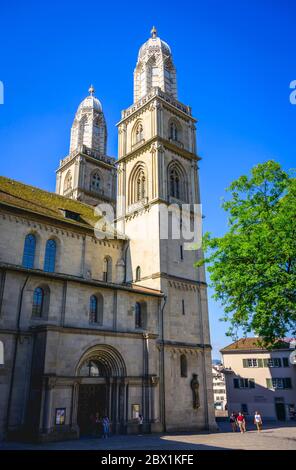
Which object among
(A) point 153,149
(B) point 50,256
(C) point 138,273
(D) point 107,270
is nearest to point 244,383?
(C) point 138,273

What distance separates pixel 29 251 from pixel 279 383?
3822 centimetres

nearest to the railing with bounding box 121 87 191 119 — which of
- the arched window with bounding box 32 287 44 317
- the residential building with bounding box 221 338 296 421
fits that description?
the arched window with bounding box 32 287 44 317

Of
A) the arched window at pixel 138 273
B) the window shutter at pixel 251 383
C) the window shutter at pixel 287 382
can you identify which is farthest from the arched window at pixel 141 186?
the window shutter at pixel 287 382

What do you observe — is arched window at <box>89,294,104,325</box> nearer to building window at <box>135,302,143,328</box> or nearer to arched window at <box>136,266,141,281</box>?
building window at <box>135,302,143,328</box>

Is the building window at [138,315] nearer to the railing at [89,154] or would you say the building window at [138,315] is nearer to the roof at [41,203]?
the roof at [41,203]

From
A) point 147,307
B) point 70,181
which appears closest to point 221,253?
point 147,307

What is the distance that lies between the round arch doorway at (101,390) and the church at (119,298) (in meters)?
0.07

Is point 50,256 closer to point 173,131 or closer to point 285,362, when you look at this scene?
point 173,131

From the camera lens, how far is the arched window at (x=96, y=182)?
171 feet

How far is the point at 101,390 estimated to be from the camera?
25953mm

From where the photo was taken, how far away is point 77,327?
966 inches

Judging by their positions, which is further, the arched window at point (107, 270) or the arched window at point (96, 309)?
the arched window at point (107, 270)

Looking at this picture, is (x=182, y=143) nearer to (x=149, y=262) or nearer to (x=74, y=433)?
(x=149, y=262)

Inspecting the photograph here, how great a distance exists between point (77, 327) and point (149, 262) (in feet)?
35.8
